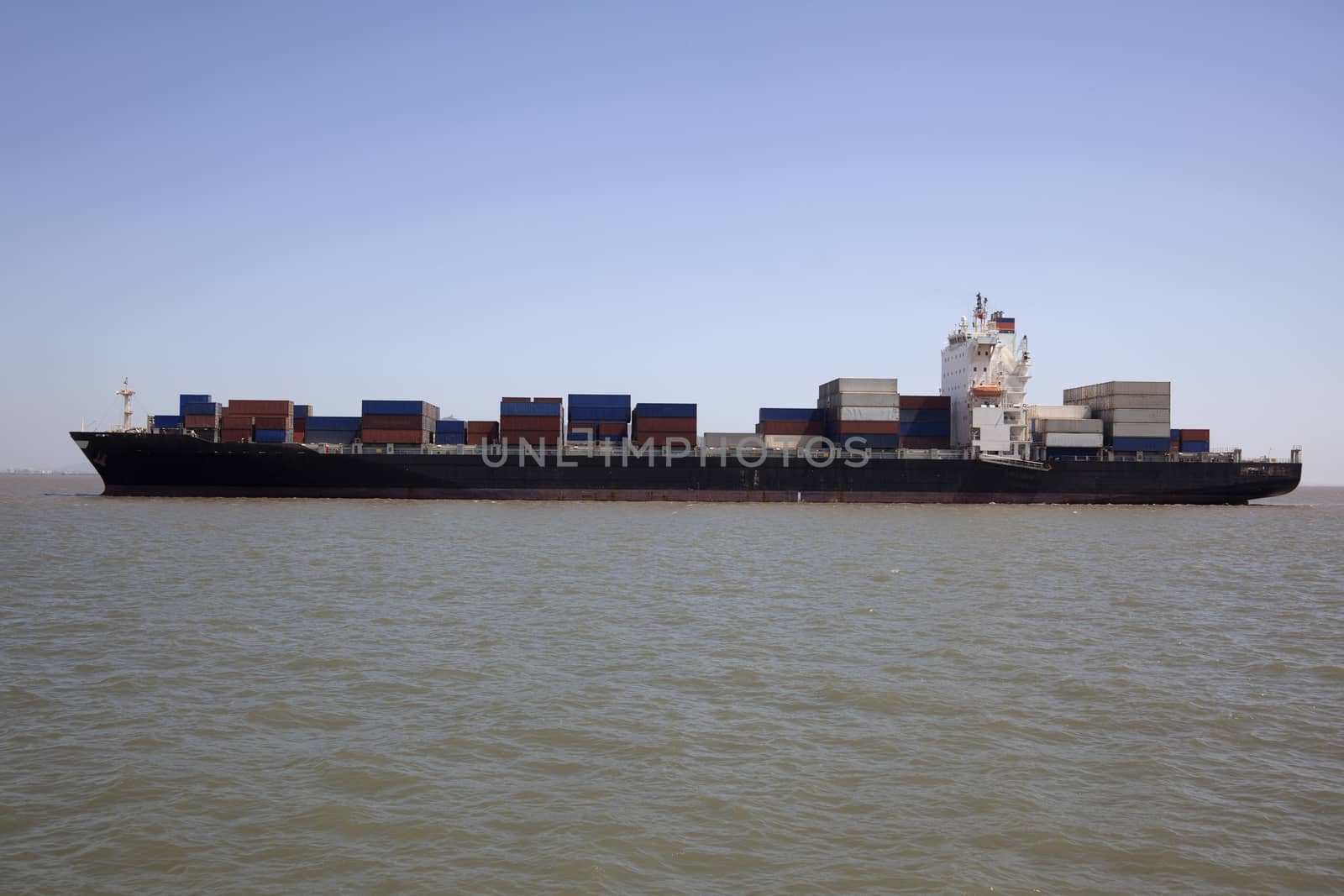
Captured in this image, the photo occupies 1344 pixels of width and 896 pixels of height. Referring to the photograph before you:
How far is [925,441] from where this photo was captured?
192 ft

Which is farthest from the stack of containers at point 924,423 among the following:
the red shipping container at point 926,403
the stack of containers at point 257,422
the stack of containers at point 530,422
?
the stack of containers at point 257,422

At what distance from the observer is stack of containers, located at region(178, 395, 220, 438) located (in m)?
52.8

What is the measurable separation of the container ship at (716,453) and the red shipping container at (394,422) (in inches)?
3.5

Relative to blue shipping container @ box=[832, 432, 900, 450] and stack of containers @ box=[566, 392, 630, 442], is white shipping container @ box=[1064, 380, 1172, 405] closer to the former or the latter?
blue shipping container @ box=[832, 432, 900, 450]

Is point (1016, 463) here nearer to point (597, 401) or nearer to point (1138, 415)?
point (1138, 415)

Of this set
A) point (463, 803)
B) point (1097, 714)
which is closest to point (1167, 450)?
point (1097, 714)

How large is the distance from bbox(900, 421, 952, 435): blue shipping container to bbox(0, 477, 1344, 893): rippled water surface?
113ft

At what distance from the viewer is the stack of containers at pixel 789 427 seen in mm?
56844

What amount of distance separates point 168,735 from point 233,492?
45.5 meters

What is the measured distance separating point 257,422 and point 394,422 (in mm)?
8039

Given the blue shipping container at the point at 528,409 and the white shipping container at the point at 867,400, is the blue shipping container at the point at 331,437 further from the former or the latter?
the white shipping container at the point at 867,400

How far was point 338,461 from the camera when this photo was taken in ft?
165

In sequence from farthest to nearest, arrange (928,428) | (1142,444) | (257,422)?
(928,428), (1142,444), (257,422)

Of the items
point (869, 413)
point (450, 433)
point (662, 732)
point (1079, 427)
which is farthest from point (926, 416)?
point (662, 732)
